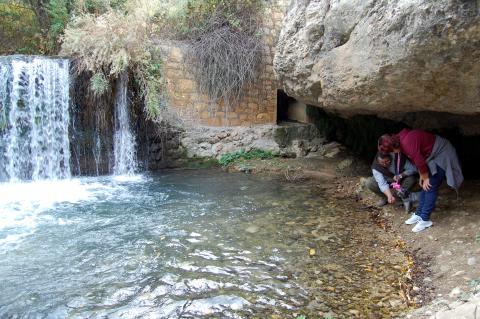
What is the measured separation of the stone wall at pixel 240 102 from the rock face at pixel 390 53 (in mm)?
3265

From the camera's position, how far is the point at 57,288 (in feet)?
11.7

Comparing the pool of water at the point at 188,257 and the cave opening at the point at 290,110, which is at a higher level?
the cave opening at the point at 290,110

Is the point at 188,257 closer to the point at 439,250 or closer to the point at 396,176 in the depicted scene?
the point at 439,250

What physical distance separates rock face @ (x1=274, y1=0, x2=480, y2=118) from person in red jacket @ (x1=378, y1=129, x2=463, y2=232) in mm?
511

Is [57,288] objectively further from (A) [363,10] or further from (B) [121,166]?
(B) [121,166]

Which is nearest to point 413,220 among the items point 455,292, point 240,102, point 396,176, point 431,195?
point 431,195

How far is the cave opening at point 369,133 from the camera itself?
6340mm

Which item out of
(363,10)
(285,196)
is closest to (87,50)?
(285,196)

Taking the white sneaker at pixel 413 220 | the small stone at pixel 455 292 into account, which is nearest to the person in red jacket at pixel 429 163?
the white sneaker at pixel 413 220

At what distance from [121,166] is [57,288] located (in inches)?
210

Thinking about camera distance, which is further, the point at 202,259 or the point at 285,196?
the point at 285,196

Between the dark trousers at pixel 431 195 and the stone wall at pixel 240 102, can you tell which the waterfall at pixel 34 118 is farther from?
the dark trousers at pixel 431 195

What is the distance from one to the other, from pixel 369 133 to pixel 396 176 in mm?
3049

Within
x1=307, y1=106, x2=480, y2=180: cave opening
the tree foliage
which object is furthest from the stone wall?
x1=307, y1=106, x2=480, y2=180: cave opening
